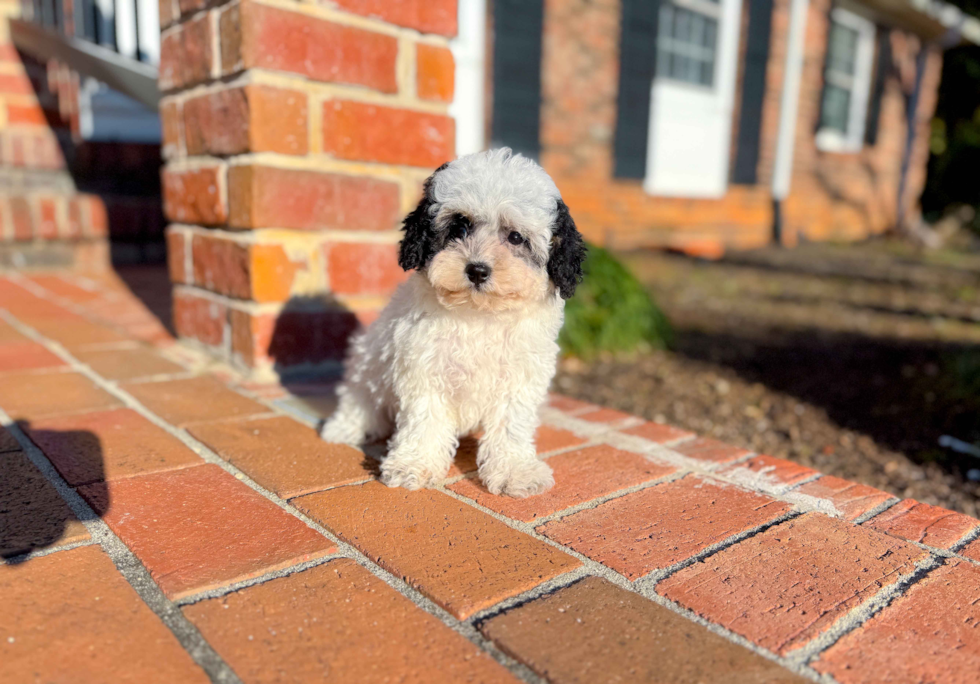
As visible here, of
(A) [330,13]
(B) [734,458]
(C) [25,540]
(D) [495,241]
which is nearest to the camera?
(C) [25,540]

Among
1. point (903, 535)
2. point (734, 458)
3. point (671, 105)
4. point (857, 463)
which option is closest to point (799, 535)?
point (903, 535)

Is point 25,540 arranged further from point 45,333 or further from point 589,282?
point 589,282

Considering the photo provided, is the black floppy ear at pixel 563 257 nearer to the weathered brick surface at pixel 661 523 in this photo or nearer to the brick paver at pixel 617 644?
the weathered brick surface at pixel 661 523

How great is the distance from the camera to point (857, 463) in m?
2.93

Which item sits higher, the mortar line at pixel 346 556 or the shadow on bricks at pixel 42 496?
the shadow on bricks at pixel 42 496

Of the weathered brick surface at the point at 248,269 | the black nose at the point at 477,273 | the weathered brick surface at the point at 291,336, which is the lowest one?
the weathered brick surface at the point at 291,336

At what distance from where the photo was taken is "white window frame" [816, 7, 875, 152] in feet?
41.4

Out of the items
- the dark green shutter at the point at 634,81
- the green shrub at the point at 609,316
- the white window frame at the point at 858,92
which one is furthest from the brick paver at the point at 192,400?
the white window frame at the point at 858,92

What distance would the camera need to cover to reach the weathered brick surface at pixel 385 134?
2758 mm

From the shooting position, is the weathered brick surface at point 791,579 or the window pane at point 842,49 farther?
the window pane at point 842,49

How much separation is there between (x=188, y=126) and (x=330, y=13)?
0.81 m

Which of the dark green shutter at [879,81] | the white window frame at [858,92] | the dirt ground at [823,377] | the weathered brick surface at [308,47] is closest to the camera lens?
the weathered brick surface at [308,47]

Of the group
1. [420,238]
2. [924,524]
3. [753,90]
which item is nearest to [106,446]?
[420,238]

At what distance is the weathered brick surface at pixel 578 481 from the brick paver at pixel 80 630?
849mm
